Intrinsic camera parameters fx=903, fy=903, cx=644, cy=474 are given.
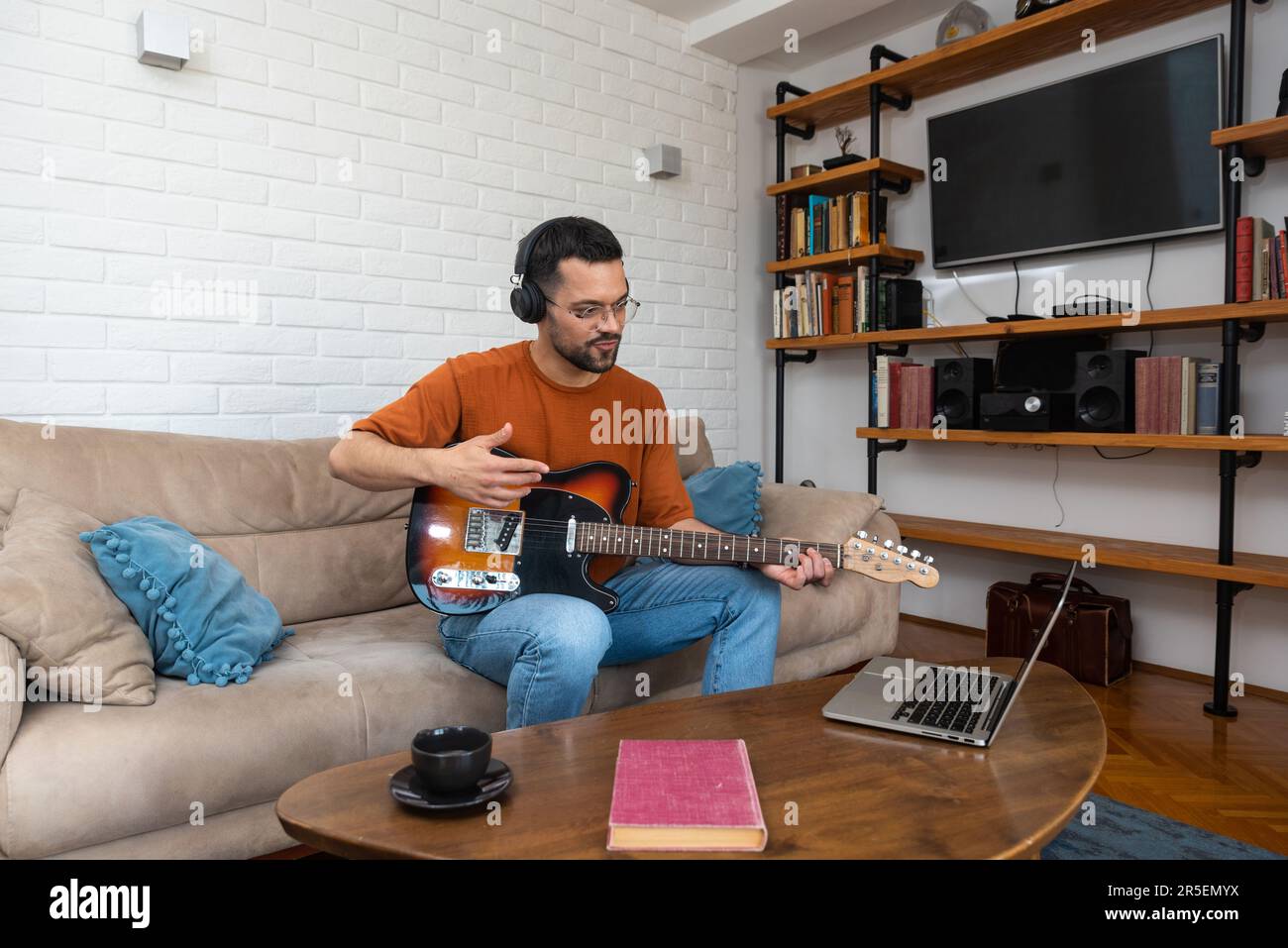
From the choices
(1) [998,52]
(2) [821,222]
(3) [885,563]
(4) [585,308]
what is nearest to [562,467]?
(4) [585,308]

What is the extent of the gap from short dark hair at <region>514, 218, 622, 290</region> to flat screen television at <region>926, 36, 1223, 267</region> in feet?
6.58

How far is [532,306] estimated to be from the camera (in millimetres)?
1819

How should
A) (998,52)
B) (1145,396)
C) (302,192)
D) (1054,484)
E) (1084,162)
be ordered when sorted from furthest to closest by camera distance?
(1054,484) → (998,52) → (1084,162) → (1145,396) → (302,192)

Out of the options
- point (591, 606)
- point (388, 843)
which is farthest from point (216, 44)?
point (388, 843)

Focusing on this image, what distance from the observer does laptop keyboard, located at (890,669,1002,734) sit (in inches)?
48.0

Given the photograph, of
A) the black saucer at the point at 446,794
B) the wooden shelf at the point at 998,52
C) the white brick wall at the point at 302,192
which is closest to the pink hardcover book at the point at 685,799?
the black saucer at the point at 446,794

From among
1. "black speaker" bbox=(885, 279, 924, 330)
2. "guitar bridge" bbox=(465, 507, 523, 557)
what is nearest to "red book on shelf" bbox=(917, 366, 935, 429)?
"black speaker" bbox=(885, 279, 924, 330)

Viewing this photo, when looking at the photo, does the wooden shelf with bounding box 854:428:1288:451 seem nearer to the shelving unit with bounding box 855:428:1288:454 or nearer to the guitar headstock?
the shelving unit with bounding box 855:428:1288:454

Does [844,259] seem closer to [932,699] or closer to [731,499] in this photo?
[731,499]

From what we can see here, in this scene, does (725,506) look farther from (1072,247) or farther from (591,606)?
(1072,247)

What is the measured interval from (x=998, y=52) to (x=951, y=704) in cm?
269

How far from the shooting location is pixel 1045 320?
2.89 m

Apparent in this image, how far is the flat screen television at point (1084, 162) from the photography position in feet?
9.09

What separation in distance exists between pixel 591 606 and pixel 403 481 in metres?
0.41
